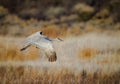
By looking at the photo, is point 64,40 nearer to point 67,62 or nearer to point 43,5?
point 67,62

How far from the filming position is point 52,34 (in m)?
4.22

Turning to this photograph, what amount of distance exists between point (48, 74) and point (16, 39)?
550mm

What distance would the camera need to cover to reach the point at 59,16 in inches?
170

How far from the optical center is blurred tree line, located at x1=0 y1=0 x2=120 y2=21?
4262 millimetres

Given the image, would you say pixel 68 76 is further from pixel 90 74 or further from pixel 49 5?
pixel 49 5

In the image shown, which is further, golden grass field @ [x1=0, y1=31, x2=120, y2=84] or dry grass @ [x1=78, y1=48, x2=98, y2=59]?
dry grass @ [x1=78, y1=48, x2=98, y2=59]

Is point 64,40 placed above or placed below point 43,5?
below

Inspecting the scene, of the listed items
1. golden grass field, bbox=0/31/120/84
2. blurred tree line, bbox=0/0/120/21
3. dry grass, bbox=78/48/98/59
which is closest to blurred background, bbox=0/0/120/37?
blurred tree line, bbox=0/0/120/21

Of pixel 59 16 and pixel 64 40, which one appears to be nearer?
pixel 64 40

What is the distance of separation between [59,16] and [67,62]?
57 cm

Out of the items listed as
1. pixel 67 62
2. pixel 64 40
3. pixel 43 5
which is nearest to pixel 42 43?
pixel 64 40

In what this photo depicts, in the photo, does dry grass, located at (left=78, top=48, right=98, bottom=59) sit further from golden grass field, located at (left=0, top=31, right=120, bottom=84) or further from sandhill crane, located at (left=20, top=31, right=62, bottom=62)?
sandhill crane, located at (left=20, top=31, right=62, bottom=62)

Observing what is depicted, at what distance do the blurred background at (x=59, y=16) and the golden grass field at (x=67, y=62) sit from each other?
113 mm

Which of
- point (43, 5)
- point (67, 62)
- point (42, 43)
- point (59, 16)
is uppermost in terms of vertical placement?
point (43, 5)
